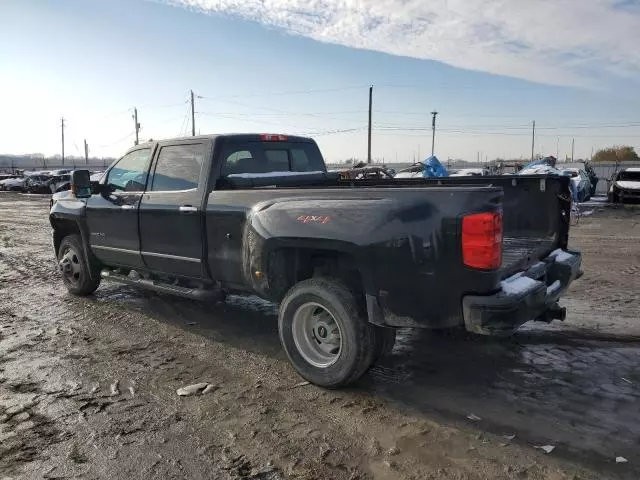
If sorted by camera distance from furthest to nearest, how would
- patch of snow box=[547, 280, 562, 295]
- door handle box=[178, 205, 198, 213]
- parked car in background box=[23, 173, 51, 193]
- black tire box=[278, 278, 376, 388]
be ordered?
parked car in background box=[23, 173, 51, 193], door handle box=[178, 205, 198, 213], patch of snow box=[547, 280, 562, 295], black tire box=[278, 278, 376, 388]

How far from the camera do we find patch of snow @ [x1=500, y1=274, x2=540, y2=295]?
3501mm

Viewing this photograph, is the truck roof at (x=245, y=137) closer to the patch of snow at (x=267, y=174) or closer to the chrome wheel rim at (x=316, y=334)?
the patch of snow at (x=267, y=174)

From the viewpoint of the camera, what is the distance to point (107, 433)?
3.40m

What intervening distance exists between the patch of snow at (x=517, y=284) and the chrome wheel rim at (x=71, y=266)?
5501 mm

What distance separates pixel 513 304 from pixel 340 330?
1265 mm

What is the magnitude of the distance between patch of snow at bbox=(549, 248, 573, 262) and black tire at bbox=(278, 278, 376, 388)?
1881 mm

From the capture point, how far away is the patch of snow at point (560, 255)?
4.54m

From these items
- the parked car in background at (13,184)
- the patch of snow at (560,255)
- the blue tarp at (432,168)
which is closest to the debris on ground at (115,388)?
the patch of snow at (560,255)

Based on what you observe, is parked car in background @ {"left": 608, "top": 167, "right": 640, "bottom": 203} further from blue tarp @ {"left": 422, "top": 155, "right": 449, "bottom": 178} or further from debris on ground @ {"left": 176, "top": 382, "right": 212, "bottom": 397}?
debris on ground @ {"left": 176, "top": 382, "right": 212, "bottom": 397}

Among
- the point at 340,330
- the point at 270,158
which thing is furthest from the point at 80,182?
the point at 340,330

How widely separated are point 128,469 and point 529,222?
13.1 feet

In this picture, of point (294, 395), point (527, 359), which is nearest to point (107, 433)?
point (294, 395)

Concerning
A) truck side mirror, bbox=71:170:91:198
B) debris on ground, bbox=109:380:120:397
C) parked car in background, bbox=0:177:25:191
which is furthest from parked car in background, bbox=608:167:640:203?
parked car in background, bbox=0:177:25:191

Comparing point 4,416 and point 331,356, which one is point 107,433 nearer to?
point 4,416
